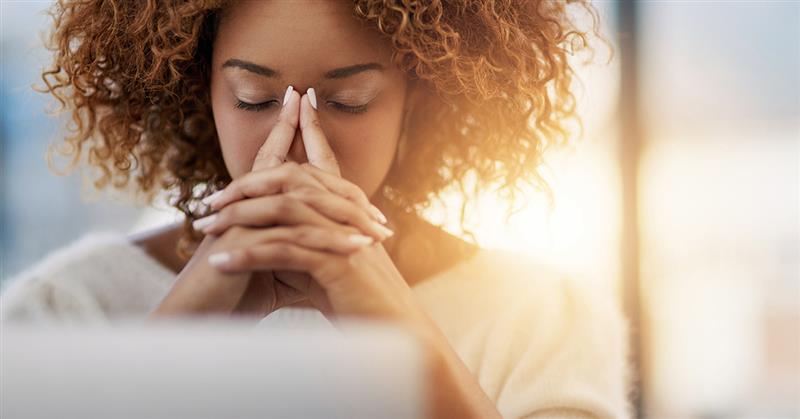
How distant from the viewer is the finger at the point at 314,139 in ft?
2.68

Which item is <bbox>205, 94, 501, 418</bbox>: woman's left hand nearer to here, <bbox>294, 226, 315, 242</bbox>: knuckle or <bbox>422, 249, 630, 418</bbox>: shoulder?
<bbox>294, 226, 315, 242</bbox>: knuckle

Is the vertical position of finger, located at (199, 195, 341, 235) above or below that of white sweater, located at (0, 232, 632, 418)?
above

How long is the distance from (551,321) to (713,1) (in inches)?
54.2

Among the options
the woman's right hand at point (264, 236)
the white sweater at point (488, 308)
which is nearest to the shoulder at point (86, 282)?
the white sweater at point (488, 308)

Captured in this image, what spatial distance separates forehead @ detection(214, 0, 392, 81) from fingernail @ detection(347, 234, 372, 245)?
201 millimetres

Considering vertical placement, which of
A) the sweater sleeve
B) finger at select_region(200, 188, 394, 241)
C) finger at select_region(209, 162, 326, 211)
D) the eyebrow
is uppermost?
the eyebrow

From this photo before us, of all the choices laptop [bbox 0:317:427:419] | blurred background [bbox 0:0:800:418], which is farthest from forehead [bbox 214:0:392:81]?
blurred background [bbox 0:0:800:418]

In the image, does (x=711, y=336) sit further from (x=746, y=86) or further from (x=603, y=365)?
(x=603, y=365)

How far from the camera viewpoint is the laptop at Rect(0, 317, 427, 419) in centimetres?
32

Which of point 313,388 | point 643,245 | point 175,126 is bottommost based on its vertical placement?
point 643,245

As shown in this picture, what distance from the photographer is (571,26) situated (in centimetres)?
104

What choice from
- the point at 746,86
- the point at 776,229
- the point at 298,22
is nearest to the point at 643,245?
the point at 776,229

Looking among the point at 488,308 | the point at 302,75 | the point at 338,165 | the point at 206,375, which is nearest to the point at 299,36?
the point at 302,75

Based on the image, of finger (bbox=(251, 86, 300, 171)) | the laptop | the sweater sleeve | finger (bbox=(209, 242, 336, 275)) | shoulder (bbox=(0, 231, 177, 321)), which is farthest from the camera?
shoulder (bbox=(0, 231, 177, 321))
